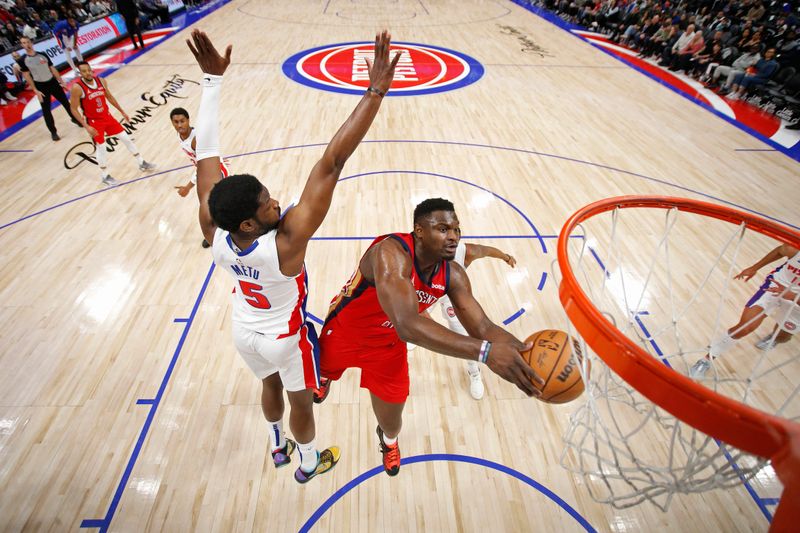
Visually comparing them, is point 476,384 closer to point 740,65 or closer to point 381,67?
point 381,67

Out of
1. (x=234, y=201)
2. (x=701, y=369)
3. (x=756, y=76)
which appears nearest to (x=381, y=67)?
(x=234, y=201)

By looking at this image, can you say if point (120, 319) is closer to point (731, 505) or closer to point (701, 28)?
point (731, 505)

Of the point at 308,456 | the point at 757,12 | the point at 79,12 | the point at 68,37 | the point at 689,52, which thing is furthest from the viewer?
the point at 79,12

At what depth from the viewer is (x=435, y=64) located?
37.1ft

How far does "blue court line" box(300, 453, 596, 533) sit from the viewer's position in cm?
268

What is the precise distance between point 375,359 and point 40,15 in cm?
1514

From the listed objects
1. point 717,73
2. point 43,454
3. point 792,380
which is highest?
point 717,73

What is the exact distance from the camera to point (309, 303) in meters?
4.18

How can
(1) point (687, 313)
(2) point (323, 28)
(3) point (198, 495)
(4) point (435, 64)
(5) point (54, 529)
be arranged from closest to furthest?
(5) point (54, 529)
(3) point (198, 495)
(1) point (687, 313)
(4) point (435, 64)
(2) point (323, 28)

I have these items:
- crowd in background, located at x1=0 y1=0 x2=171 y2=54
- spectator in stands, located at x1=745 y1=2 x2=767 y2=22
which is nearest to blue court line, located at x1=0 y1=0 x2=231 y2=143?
crowd in background, located at x1=0 y1=0 x2=171 y2=54

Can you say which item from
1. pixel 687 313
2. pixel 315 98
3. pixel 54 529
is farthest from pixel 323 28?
pixel 54 529

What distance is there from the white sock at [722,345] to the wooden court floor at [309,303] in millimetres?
1073

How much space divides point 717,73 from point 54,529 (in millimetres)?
14300

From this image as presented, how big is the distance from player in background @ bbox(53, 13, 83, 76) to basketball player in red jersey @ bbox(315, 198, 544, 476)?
463 inches
